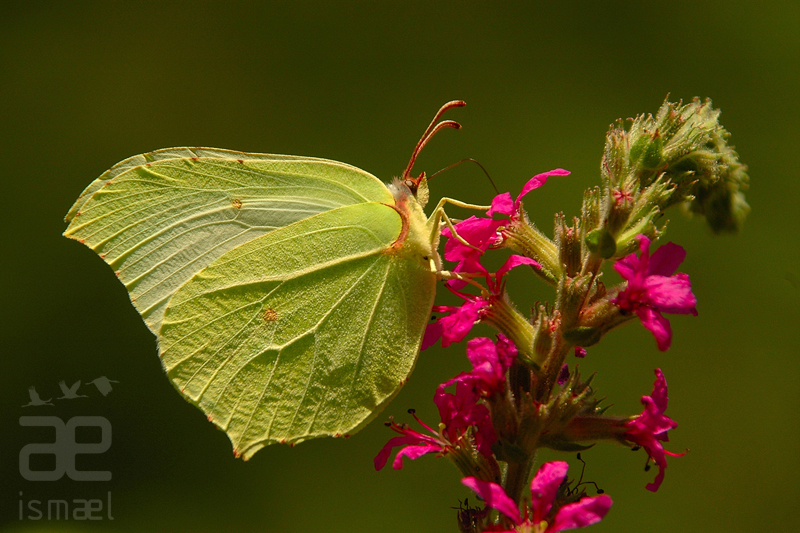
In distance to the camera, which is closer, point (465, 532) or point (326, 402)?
point (465, 532)

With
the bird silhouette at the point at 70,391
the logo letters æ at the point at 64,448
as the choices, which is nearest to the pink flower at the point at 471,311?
the logo letters æ at the point at 64,448

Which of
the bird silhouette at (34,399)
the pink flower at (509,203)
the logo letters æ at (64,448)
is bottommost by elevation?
the logo letters æ at (64,448)

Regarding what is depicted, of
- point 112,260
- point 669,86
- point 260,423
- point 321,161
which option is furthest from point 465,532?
point 669,86

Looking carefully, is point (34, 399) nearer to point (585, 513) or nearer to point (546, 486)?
point (546, 486)

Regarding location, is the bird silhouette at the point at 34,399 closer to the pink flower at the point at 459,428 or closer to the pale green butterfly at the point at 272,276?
the pale green butterfly at the point at 272,276

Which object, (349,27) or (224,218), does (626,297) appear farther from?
(349,27)
